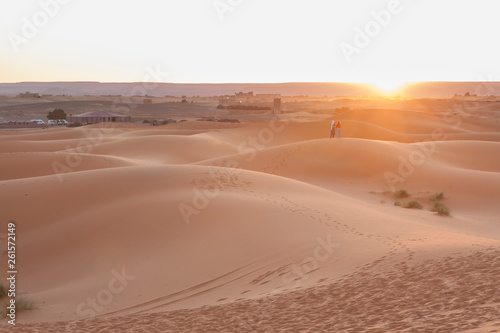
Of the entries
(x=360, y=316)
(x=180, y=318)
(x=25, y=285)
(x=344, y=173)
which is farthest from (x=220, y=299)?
(x=344, y=173)

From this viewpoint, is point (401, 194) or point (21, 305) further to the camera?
point (401, 194)

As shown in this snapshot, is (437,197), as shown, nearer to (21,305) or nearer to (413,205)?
(413,205)

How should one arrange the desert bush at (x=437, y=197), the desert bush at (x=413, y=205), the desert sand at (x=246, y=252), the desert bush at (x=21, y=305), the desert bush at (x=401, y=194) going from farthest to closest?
the desert bush at (x=401, y=194) < the desert bush at (x=437, y=197) < the desert bush at (x=413, y=205) < the desert bush at (x=21, y=305) < the desert sand at (x=246, y=252)

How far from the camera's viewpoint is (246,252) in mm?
10648

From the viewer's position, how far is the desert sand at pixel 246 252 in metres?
7.03

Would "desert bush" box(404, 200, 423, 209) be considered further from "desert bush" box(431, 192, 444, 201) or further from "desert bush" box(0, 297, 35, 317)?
"desert bush" box(0, 297, 35, 317)

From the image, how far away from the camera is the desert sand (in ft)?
23.1

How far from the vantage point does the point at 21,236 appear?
13875 mm

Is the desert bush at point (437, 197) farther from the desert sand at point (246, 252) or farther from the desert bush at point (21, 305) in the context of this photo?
the desert bush at point (21, 305)

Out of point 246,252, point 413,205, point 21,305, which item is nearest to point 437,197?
point 413,205

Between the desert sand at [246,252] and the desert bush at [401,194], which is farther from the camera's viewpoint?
the desert bush at [401,194]

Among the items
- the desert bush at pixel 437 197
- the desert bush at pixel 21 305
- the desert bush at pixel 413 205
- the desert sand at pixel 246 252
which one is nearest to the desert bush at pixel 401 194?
the desert sand at pixel 246 252

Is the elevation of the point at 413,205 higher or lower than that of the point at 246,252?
lower

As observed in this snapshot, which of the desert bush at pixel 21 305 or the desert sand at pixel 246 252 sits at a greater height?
the desert sand at pixel 246 252
